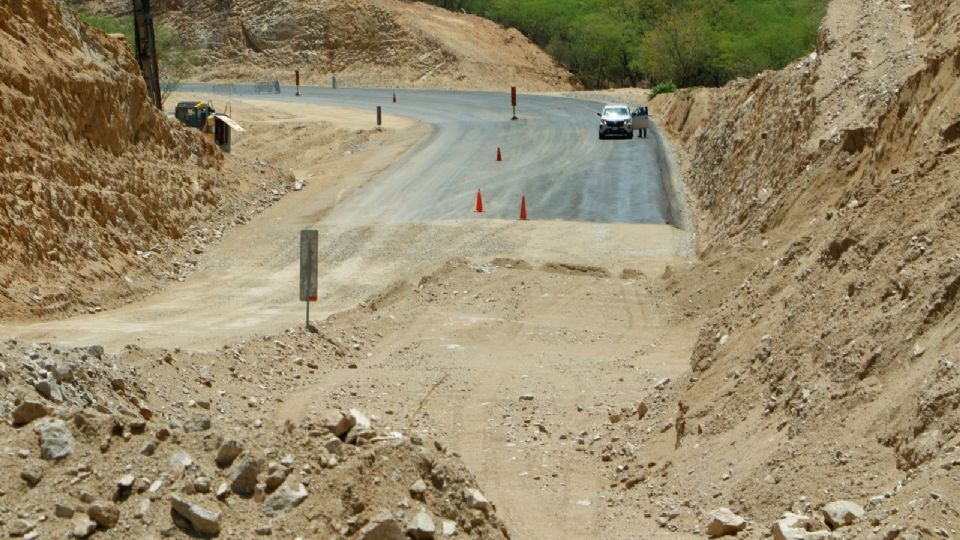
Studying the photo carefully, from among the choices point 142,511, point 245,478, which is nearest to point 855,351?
point 245,478

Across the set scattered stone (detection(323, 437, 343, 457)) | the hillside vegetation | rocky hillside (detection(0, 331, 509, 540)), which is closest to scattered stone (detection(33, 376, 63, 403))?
rocky hillside (detection(0, 331, 509, 540))

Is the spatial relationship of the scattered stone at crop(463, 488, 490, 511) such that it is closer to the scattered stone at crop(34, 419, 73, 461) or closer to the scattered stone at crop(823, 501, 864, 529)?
the scattered stone at crop(823, 501, 864, 529)

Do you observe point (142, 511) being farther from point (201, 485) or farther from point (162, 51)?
point (162, 51)

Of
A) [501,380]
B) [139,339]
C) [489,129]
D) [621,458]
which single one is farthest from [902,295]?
[489,129]

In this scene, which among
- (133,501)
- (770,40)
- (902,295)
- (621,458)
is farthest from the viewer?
(770,40)

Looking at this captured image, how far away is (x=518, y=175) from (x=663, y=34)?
28473 mm

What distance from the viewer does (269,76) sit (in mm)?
81938

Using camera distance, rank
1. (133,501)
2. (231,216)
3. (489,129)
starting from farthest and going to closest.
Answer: (489,129), (231,216), (133,501)

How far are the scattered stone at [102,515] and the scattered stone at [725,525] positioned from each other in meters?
5.06

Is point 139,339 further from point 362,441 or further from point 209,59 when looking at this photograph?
point 209,59

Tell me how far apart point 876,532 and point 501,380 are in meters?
10.6

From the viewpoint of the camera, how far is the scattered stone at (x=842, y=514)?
35.1ft

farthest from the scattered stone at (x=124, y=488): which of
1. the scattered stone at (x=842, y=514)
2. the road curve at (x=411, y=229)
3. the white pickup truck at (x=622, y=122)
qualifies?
the white pickup truck at (x=622, y=122)

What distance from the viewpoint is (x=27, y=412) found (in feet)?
35.3
